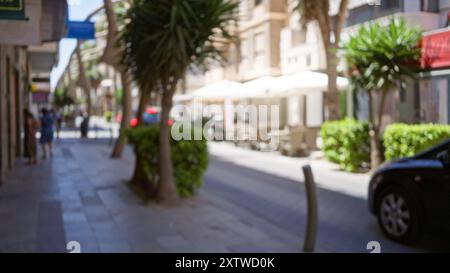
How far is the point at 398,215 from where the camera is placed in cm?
611

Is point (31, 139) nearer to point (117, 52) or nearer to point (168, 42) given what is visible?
point (117, 52)

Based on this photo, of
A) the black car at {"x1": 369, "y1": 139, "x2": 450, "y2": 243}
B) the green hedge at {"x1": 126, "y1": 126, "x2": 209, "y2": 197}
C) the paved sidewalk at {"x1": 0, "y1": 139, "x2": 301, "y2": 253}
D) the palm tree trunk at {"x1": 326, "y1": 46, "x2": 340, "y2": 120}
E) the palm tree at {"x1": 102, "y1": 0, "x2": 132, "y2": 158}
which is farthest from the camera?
the palm tree trunk at {"x1": 326, "y1": 46, "x2": 340, "y2": 120}

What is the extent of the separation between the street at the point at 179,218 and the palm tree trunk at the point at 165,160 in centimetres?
24

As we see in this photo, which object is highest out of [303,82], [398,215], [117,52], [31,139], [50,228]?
[117,52]

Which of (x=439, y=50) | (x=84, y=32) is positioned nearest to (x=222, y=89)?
(x=439, y=50)

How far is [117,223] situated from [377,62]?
6513 millimetres

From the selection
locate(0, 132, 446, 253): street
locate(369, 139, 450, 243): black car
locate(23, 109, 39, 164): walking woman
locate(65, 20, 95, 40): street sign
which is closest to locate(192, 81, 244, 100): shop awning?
locate(0, 132, 446, 253): street

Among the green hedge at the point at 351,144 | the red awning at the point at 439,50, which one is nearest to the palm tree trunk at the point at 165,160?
the red awning at the point at 439,50

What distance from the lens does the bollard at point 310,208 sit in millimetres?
5785

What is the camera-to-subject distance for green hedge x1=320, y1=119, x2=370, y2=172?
42.8ft

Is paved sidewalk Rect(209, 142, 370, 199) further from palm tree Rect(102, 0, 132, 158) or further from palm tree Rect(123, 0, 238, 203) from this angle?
palm tree Rect(123, 0, 238, 203)

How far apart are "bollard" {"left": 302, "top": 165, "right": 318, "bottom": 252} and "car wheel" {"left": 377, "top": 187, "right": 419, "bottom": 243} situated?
947 mm

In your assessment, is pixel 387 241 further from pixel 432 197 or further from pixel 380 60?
pixel 380 60

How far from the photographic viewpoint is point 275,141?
1945 cm
